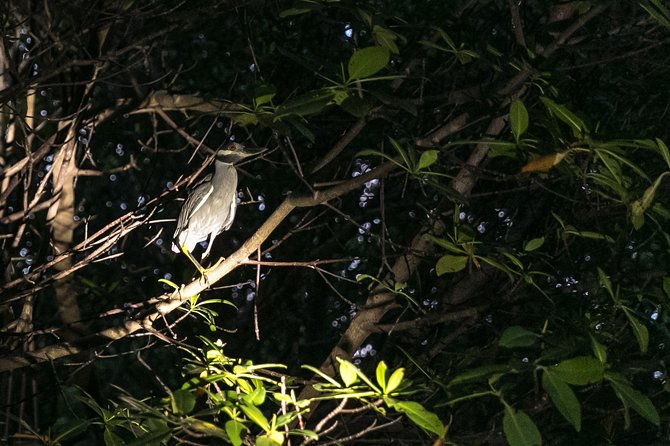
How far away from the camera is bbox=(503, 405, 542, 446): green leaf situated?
65.7 inches

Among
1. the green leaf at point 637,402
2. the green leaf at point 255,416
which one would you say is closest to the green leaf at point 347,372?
the green leaf at point 255,416

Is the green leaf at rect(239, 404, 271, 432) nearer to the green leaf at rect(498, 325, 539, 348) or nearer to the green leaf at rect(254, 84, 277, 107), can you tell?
the green leaf at rect(498, 325, 539, 348)

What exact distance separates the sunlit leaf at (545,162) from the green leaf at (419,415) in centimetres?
68

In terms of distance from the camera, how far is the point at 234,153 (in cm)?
313

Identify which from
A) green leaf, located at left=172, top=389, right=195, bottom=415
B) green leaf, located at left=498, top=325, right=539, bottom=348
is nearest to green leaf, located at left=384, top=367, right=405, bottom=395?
green leaf, located at left=498, top=325, right=539, bottom=348

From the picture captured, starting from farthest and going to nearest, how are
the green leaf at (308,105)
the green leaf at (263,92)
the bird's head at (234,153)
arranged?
1. the bird's head at (234,153)
2. the green leaf at (263,92)
3. the green leaf at (308,105)

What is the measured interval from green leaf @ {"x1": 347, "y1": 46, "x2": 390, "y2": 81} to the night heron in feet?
3.67

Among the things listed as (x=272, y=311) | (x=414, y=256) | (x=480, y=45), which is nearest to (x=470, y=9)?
(x=480, y=45)

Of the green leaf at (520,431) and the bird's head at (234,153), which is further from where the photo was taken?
the bird's head at (234,153)

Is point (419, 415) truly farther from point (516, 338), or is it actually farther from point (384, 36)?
point (384, 36)

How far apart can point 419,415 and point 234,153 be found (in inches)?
62.3

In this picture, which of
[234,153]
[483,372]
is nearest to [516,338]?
[483,372]

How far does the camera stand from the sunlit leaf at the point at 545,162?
2121 millimetres

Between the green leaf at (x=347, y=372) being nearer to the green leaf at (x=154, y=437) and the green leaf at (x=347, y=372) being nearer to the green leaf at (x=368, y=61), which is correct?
the green leaf at (x=154, y=437)
